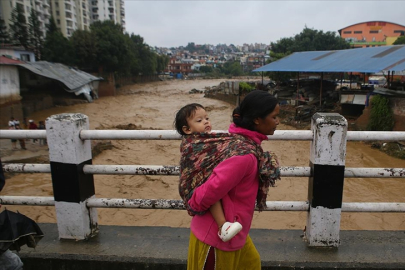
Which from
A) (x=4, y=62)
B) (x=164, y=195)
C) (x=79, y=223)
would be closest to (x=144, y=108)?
(x=4, y=62)

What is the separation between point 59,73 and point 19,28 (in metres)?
22.4

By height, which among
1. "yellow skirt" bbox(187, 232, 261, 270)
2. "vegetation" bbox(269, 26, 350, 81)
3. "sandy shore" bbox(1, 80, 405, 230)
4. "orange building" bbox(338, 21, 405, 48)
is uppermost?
"orange building" bbox(338, 21, 405, 48)

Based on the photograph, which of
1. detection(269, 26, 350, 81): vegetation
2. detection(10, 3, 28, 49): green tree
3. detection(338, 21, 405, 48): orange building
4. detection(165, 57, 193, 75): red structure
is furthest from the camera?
detection(165, 57, 193, 75): red structure

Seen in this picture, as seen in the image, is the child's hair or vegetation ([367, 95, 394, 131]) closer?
the child's hair

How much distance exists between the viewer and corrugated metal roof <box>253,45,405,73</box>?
41.1 ft

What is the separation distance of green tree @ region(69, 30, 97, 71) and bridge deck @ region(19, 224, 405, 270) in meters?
34.9

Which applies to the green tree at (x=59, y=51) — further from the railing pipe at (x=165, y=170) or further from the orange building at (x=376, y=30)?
the orange building at (x=376, y=30)

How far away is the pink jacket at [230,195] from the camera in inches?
52.7

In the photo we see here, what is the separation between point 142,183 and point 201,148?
7977mm

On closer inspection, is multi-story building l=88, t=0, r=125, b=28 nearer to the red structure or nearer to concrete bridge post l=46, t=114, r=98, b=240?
the red structure

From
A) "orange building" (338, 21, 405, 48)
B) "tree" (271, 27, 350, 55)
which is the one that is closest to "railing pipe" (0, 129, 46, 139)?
"tree" (271, 27, 350, 55)

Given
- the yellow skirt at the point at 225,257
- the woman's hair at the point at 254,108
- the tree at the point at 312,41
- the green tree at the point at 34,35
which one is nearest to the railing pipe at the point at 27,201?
the yellow skirt at the point at 225,257

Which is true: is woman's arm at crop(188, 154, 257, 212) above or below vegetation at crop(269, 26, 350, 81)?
below

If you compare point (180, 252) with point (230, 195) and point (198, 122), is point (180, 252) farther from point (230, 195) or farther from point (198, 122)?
point (198, 122)
